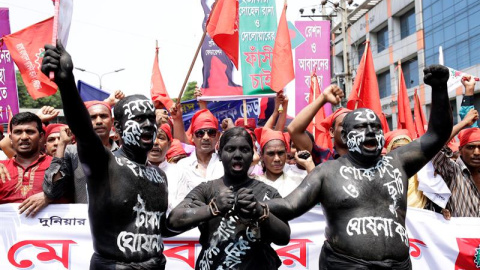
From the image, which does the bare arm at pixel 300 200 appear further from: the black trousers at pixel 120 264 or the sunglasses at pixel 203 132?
the sunglasses at pixel 203 132

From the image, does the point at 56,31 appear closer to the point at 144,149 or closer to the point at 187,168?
the point at 144,149

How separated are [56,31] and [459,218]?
159 inches

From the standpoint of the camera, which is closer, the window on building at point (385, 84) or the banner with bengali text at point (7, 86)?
the banner with bengali text at point (7, 86)

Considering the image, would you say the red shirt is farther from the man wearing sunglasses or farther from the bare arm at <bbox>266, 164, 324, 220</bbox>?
the bare arm at <bbox>266, 164, 324, 220</bbox>

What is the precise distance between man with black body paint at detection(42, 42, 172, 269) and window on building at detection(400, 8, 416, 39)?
31095 mm

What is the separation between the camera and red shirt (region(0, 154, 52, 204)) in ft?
15.0

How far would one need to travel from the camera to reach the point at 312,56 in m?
12.9

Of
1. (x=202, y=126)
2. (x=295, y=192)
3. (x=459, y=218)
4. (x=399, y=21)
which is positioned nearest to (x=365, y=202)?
(x=295, y=192)

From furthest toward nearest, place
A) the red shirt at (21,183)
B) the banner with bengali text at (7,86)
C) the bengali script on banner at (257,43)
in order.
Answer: the banner with bengali text at (7,86) < the bengali script on banner at (257,43) < the red shirt at (21,183)

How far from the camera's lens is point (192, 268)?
4957 millimetres

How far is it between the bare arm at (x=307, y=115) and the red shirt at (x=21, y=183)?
93.8 inches

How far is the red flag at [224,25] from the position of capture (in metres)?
7.17

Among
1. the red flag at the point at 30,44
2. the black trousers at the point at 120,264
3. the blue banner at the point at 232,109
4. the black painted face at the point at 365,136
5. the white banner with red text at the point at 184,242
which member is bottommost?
the white banner with red text at the point at 184,242

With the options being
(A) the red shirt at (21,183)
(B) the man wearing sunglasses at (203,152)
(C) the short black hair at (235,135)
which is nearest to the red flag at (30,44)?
(A) the red shirt at (21,183)
